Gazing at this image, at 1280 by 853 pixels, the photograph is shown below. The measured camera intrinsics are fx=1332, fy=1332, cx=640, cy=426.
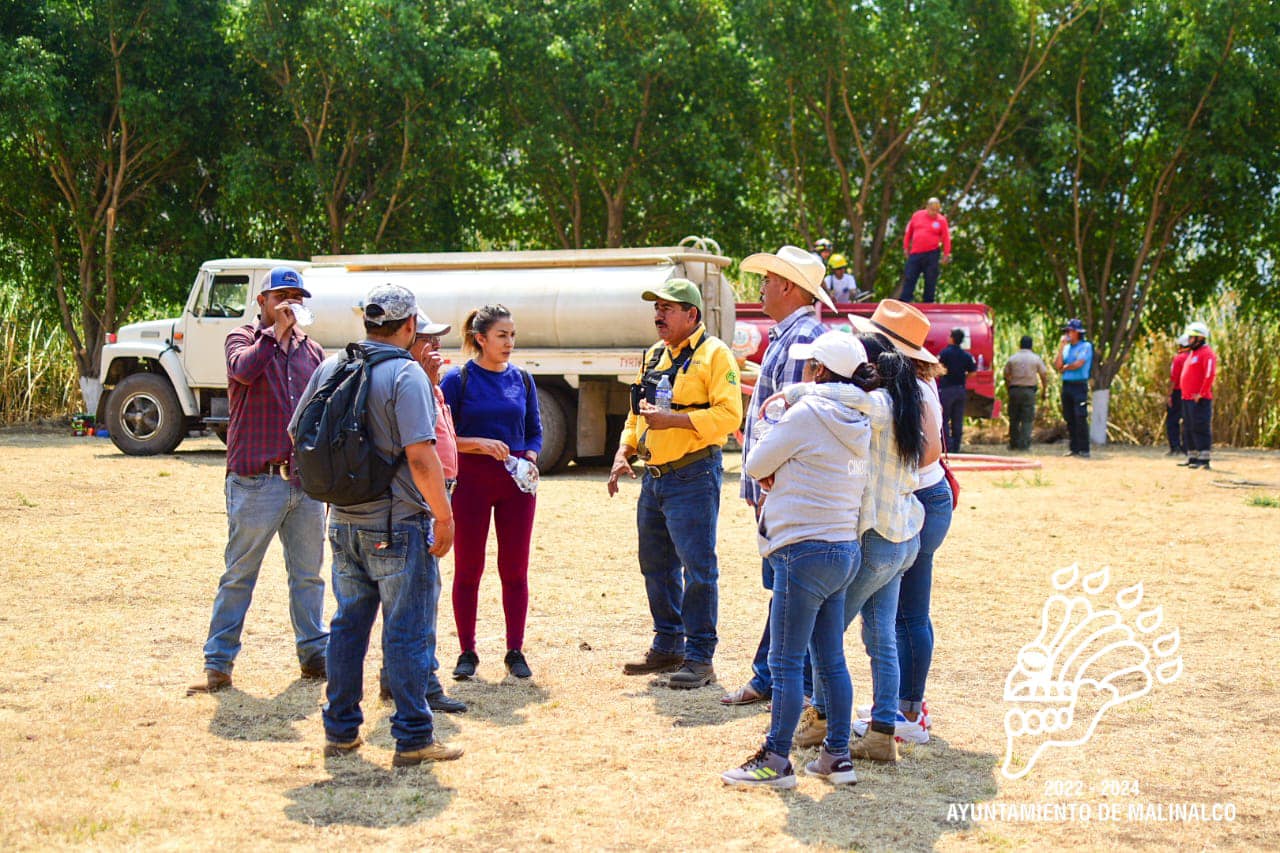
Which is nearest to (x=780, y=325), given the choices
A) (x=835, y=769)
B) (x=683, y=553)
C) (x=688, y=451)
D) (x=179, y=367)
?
(x=688, y=451)

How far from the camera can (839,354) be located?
473 centimetres

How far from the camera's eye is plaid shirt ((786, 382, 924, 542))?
4754 mm

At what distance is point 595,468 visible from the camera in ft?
57.7

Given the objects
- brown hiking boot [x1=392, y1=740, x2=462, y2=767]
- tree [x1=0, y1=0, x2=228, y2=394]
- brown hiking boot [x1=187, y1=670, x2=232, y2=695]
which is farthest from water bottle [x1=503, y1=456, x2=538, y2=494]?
tree [x1=0, y1=0, x2=228, y2=394]

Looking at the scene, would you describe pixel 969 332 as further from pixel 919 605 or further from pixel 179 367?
pixel 919 605

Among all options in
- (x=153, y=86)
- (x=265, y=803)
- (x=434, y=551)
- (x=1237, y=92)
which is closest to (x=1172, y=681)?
(x=434, y=551)

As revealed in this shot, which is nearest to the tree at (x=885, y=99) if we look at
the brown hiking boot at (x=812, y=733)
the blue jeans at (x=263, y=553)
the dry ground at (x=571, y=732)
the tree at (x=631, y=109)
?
the tree at (x=631, y=109)

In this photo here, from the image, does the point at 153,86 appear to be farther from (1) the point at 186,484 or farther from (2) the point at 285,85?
(1) the point at 186,484

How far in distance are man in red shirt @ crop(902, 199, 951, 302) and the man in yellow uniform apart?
45.3 feet

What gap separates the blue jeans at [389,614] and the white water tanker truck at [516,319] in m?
10.4

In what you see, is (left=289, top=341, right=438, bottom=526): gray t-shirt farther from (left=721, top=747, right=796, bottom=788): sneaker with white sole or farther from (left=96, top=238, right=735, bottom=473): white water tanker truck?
(left=96, top=238, right=735, bottom=473): white water tanker truck

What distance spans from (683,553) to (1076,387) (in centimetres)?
1495

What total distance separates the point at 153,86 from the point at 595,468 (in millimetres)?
11906

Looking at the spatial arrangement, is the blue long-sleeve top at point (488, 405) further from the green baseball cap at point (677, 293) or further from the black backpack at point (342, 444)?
the black backpack at point (342, 444)
